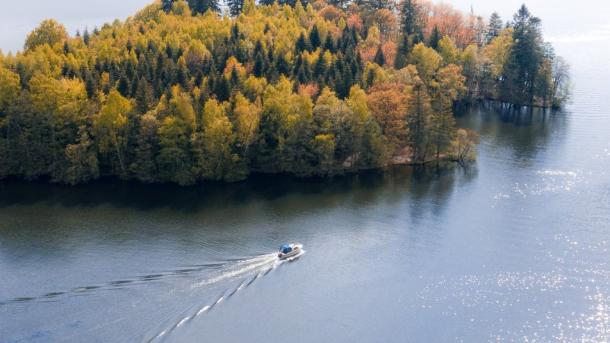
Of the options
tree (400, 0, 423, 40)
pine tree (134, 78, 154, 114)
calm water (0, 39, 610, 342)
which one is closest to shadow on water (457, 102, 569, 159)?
calm water (0, 39, 610, 342)

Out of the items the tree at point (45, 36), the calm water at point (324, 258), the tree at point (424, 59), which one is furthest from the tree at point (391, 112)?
the tree at point (45, 36)

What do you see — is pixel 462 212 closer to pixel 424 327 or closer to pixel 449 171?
pixel 449 171

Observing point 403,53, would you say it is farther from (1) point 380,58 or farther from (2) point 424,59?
(1) point 380,58

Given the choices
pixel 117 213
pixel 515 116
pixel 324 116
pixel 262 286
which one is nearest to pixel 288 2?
pixel 515 116

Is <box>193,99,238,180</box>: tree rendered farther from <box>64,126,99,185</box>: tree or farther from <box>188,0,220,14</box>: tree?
<box>188,0,220,14</box>: tree

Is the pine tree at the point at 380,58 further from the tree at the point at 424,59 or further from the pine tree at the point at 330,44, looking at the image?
the pine tree at the point at 330,44

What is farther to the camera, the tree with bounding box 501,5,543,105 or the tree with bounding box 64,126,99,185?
the tree with bounding box 501,5,543,105
